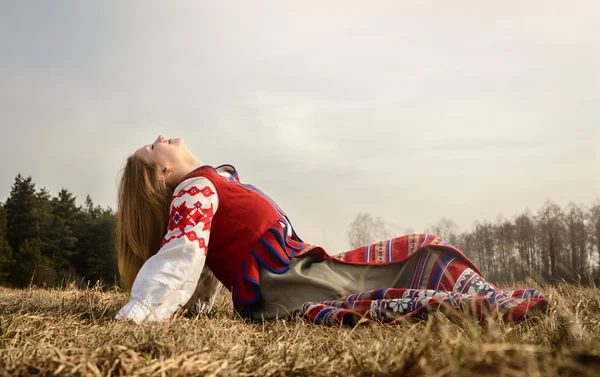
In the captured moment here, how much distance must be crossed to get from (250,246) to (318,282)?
0.48m

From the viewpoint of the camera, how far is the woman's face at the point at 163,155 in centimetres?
346

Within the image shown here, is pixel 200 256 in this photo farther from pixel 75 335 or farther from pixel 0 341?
pixel 0 341

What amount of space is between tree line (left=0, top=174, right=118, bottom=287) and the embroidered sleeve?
2348 centimetres

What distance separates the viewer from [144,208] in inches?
136

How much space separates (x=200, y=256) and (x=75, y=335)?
883mm

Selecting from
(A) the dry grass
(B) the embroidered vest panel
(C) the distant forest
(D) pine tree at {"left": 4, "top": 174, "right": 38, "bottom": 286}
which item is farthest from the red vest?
(D) pine tree at {"left": 4, "top": 174, "right": 38, "bottom": 286}

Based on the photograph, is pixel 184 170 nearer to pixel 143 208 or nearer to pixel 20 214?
pixel 143 208

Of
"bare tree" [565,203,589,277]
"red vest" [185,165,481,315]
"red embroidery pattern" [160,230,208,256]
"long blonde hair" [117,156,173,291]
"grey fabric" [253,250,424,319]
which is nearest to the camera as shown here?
"red embroidery pattern" [160,230,208,256]

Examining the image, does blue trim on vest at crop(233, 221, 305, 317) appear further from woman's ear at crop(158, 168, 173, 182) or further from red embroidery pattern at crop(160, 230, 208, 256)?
woman's ear at crop(158, 168, 173, 182)

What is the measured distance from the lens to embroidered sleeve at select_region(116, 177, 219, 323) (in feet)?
8.86

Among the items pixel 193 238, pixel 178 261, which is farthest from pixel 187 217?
pixel 178 261

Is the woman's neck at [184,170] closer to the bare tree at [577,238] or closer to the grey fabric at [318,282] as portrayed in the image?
A: the grey fabric at [318,282]

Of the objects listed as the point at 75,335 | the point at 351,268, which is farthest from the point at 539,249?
the point at 75,335

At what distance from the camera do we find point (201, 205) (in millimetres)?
3070
